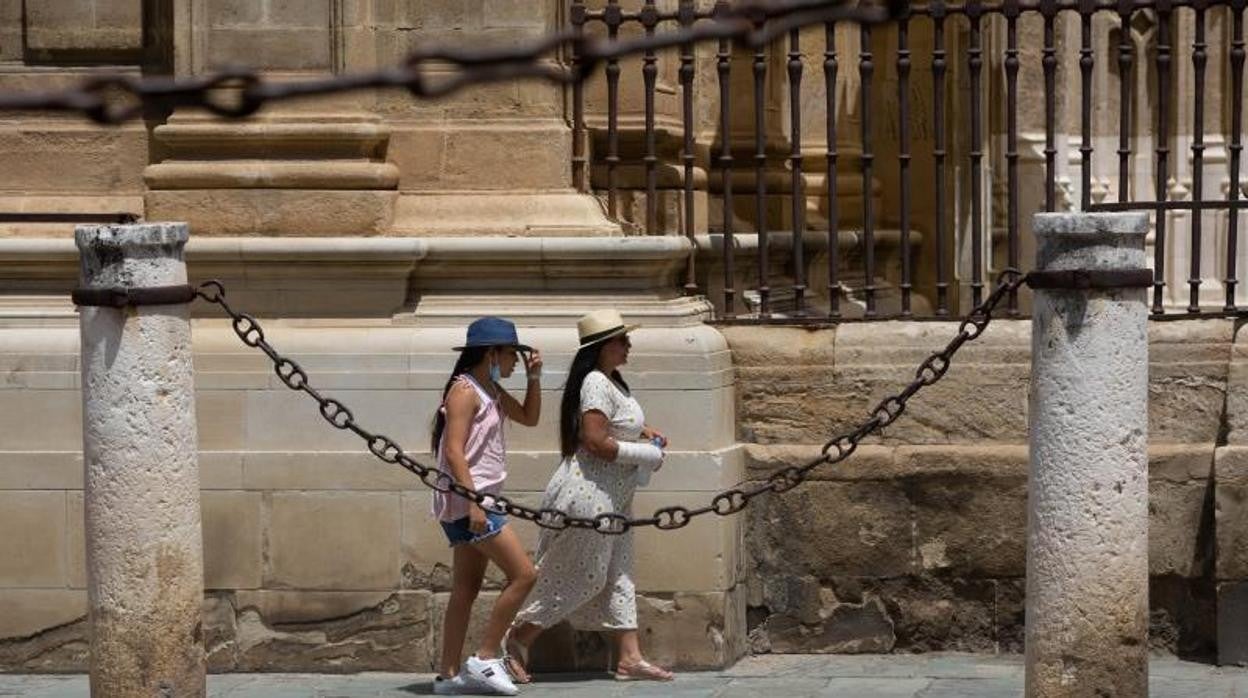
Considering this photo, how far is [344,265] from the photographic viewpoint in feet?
30.3

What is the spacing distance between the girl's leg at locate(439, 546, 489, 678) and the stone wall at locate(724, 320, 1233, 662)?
4.15 feet

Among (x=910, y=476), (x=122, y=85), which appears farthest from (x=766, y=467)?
(x=122, y=85)

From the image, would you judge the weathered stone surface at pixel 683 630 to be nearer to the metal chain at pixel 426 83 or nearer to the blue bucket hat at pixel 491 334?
the blue bucket hat at pixel 491 334

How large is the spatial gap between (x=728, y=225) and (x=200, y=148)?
1.91 metres

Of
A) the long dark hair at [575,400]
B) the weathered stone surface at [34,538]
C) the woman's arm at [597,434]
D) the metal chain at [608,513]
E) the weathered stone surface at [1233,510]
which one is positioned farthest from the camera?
the weathered stone surface at [34,538]

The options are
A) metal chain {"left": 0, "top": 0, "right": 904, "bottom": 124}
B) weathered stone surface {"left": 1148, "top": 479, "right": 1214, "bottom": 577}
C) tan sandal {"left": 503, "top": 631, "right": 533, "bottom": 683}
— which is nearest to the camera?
metal chain {"left": 0, "top": 0, "right": 904, "bottom": 124}

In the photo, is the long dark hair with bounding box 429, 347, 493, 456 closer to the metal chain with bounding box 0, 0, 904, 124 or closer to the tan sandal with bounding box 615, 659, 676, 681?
the tan sandal with bounding box 615, 659, 676, 681

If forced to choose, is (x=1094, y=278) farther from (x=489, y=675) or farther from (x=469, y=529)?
(x=489, y=675)

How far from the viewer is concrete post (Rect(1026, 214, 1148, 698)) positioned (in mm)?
7059

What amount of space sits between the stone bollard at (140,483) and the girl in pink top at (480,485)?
41.3 inches

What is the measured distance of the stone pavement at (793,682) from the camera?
8594 millimetres

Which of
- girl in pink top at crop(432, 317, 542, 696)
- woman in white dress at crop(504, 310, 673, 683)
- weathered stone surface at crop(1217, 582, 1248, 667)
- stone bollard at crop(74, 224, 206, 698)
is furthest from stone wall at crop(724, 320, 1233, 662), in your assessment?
stone bollard at crop(74, 224, 206, 698)

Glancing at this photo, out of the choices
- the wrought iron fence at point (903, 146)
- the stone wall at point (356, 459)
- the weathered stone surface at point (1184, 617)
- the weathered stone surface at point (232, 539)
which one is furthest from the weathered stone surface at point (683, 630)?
the weathered stone surface at point (1184, 617)

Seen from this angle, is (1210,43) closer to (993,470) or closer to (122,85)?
(993,470)
